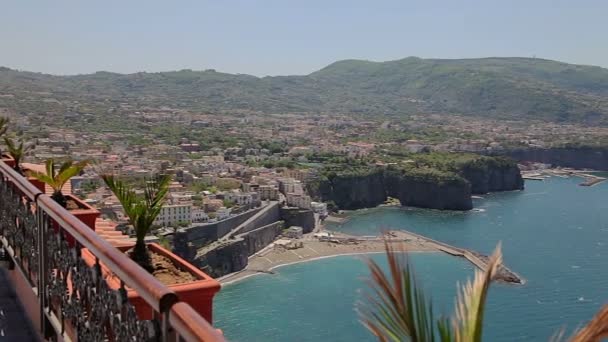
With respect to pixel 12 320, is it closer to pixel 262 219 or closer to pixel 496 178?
pixel 262 219

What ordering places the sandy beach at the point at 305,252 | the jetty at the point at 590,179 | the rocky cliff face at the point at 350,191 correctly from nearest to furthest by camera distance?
the sandy beach at the point at 305,252 → the rocky cliff face at the point at 350,191 → the jetty at the point at 590,179

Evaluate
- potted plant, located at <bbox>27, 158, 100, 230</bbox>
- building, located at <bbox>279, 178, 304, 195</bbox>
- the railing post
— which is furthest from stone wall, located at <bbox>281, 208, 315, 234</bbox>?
the railing post

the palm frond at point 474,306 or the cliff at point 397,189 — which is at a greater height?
the palm frond at point 474,306

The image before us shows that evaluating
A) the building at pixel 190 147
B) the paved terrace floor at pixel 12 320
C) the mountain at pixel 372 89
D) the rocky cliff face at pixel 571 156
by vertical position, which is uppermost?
the mountain at pixel 372 89

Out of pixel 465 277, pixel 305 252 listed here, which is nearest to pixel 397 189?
pixel 305 252

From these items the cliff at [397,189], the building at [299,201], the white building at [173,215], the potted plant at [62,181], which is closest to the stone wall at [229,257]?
the white building at [173,215]

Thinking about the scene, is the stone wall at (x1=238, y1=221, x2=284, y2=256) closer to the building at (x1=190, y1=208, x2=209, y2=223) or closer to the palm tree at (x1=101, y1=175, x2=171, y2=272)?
the building at (x1=190, y1=208, x2=209, y2=223)

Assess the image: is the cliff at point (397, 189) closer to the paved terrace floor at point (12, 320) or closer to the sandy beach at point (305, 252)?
the sandy beach at point (305, 252)

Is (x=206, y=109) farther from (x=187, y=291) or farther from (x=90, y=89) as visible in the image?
(x=187, y=291)
